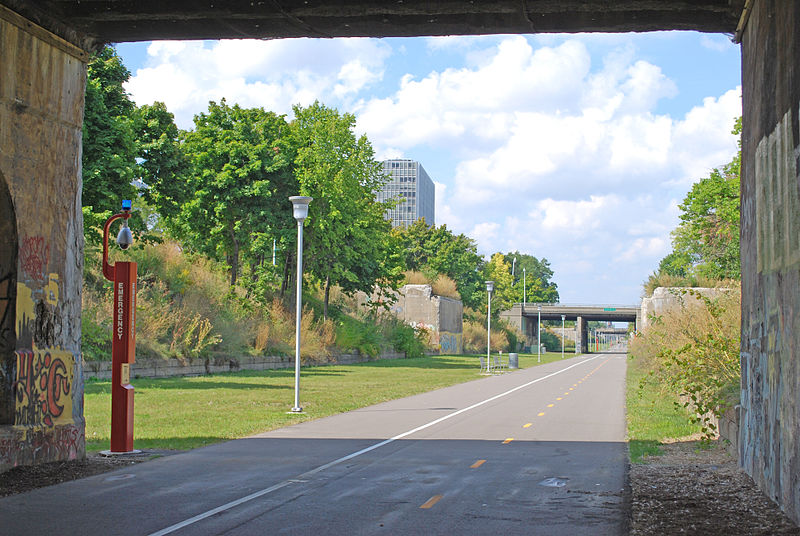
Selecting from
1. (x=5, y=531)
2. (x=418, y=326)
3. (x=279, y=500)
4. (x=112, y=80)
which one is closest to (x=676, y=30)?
(x=279, y=500)

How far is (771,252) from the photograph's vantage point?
31.3 feet

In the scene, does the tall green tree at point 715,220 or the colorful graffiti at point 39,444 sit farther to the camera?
the tall green tree at point 715,220

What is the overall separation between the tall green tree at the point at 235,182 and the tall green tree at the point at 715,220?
20248mm

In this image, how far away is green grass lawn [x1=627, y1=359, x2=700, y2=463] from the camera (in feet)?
48.2

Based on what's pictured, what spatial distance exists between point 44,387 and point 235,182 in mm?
31991

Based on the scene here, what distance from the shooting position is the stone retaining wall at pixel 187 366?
2802cm

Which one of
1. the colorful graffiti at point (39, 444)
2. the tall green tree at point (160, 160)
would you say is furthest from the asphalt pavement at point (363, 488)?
the tall green tree at point (160, 160)

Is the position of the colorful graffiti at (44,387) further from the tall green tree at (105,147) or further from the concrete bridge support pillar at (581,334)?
the concrete bridge support pillar at (581,334)

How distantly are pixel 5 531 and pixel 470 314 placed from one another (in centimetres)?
8751

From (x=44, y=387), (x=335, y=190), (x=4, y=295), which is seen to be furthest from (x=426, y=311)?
(x=4, y=295)

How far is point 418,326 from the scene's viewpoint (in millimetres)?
75125

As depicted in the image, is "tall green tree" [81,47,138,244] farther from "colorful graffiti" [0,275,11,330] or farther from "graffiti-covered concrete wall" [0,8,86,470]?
"colorful graffiti" [0,275,11,330]

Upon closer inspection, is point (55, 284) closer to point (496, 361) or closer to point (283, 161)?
point (283, 161)

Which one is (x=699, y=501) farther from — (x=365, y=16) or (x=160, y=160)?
(x=160, y=160)
